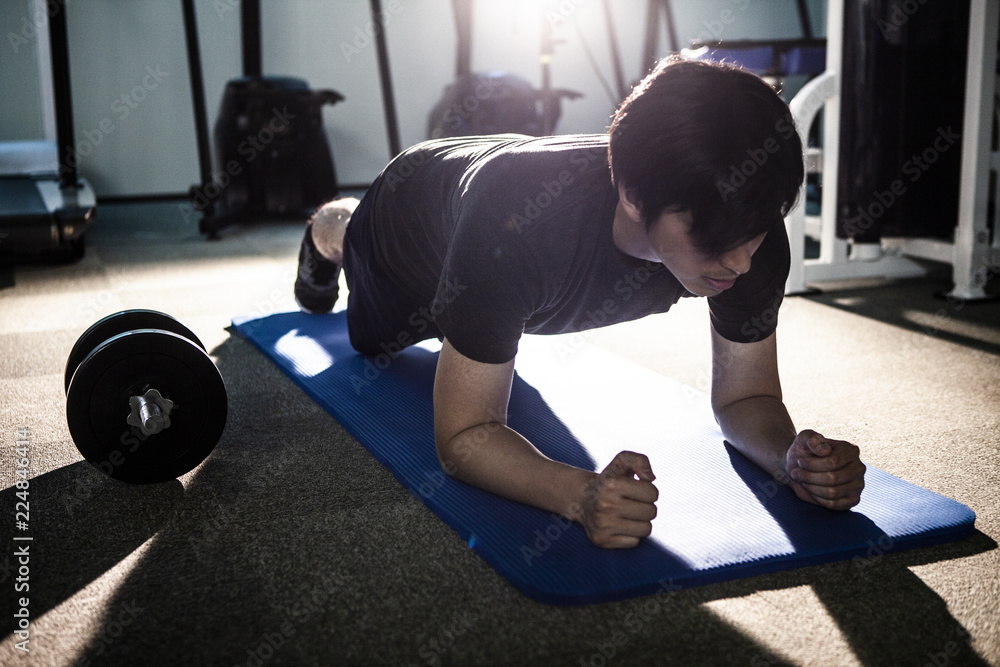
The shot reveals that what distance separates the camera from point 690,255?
36.9 inches

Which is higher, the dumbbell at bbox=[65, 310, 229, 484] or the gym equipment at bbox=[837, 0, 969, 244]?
the gym equipment at bbox=[837, 0, 969, 244]

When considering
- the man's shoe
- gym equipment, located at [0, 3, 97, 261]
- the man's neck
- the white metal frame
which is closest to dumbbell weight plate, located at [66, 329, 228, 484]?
the man's neck

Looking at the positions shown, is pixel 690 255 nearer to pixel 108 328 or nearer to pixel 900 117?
pixel 108 328

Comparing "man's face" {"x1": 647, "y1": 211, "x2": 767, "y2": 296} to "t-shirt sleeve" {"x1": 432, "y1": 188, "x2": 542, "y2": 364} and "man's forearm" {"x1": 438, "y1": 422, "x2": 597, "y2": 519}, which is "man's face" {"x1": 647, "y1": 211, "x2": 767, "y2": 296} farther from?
"man's forearm" {"x1": 438, "y1": 422, "x2": 597, "y2": 519}

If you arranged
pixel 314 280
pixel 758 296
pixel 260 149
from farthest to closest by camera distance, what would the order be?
pixel 260 149, pixel 314 280, pixel 758 296

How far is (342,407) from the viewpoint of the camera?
1.59 m

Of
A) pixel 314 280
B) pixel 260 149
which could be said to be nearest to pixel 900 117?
pixel 314 280

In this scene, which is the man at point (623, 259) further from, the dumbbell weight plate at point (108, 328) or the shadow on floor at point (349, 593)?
the dumbbell weight plate at point (108, 328)

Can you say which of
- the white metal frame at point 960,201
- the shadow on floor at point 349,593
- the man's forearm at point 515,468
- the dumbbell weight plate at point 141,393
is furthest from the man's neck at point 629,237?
the white metal frame at point 960,201

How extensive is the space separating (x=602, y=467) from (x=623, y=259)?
0.35 meters

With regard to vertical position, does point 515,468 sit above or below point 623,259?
below

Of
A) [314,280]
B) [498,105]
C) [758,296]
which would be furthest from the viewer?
[498,105]

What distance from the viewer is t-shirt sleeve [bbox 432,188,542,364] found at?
103 cm

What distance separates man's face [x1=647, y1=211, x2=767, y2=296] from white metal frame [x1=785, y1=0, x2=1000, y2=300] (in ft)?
4.69
